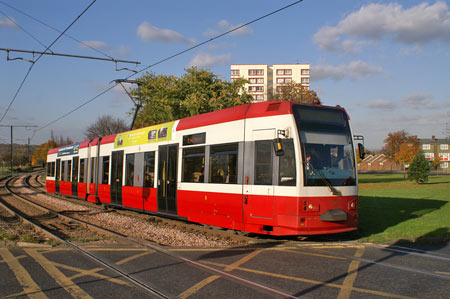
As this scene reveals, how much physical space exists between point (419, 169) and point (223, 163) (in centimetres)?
2859

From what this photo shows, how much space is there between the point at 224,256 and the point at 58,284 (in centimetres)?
316

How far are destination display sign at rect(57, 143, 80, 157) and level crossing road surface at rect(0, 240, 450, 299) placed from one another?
14439 mm

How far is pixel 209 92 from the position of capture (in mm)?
28062

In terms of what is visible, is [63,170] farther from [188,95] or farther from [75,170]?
[188,95]

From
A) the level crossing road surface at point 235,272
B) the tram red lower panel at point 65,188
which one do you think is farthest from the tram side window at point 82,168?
the level crossing road surface at point 235,272

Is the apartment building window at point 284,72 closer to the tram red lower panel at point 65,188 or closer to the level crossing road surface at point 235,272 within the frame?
the tram red lower panel at point 65,188

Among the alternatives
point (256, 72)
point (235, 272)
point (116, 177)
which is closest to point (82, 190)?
point (116, 177)

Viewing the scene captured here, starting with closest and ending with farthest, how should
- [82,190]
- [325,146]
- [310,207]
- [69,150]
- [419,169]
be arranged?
[310,207] → [325,146] → [82,190] → [69,150] → [419,169]

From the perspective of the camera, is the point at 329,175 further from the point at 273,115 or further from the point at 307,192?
the point at 273,115

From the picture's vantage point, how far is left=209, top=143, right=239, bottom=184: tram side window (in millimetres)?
9750

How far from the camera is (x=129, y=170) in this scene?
51.2 feet

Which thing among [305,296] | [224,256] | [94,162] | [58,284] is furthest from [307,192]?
[94,162]

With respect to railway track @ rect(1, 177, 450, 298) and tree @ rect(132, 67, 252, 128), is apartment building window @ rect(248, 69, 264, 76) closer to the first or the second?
tree @ rect(132, 67, 252, 128)

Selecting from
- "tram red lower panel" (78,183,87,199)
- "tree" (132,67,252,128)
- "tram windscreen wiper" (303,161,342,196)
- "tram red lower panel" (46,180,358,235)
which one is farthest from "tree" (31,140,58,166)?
"tram windscreen wiper" (303,161,342,196)
